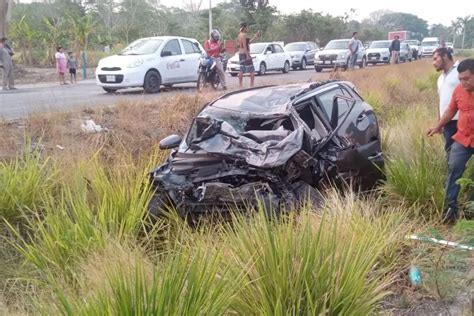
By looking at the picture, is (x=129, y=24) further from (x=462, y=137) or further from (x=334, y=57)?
(x=462, y=137)

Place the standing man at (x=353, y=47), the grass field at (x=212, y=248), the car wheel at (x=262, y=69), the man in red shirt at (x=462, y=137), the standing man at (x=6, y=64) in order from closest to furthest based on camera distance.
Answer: the grass field at (x=212, y=248) → the man in red shirt at (x=462, y=137) → the standing man at (x=6, y=64) → the standing man at (x=353, y=47) → the car wheel at (x=262, y=69)

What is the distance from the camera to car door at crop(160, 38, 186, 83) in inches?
639

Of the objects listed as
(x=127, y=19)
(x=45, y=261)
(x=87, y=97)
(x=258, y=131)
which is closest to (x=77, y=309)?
(x=45, y=261)

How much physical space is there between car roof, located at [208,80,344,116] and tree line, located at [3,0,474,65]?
27153mm

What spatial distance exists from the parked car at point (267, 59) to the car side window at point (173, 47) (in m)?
8.18

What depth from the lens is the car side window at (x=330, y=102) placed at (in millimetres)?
6887

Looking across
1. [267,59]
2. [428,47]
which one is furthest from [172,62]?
[428,47]

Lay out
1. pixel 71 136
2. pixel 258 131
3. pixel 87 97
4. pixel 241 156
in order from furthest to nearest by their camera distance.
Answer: pixel 87 97
pixel 71 136
pixel 258 131
pixel 241 156

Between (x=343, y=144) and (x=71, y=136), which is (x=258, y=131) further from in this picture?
(x=71, y=136)

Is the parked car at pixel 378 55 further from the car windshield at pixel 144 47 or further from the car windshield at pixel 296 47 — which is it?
the car windshield at pixel 144 47

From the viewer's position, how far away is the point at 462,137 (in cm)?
588

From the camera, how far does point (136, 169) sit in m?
6.63

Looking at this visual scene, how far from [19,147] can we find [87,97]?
7043 millimetres

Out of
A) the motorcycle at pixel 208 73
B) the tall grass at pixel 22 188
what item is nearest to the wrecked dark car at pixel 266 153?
the tall grass at pixel 22 188
